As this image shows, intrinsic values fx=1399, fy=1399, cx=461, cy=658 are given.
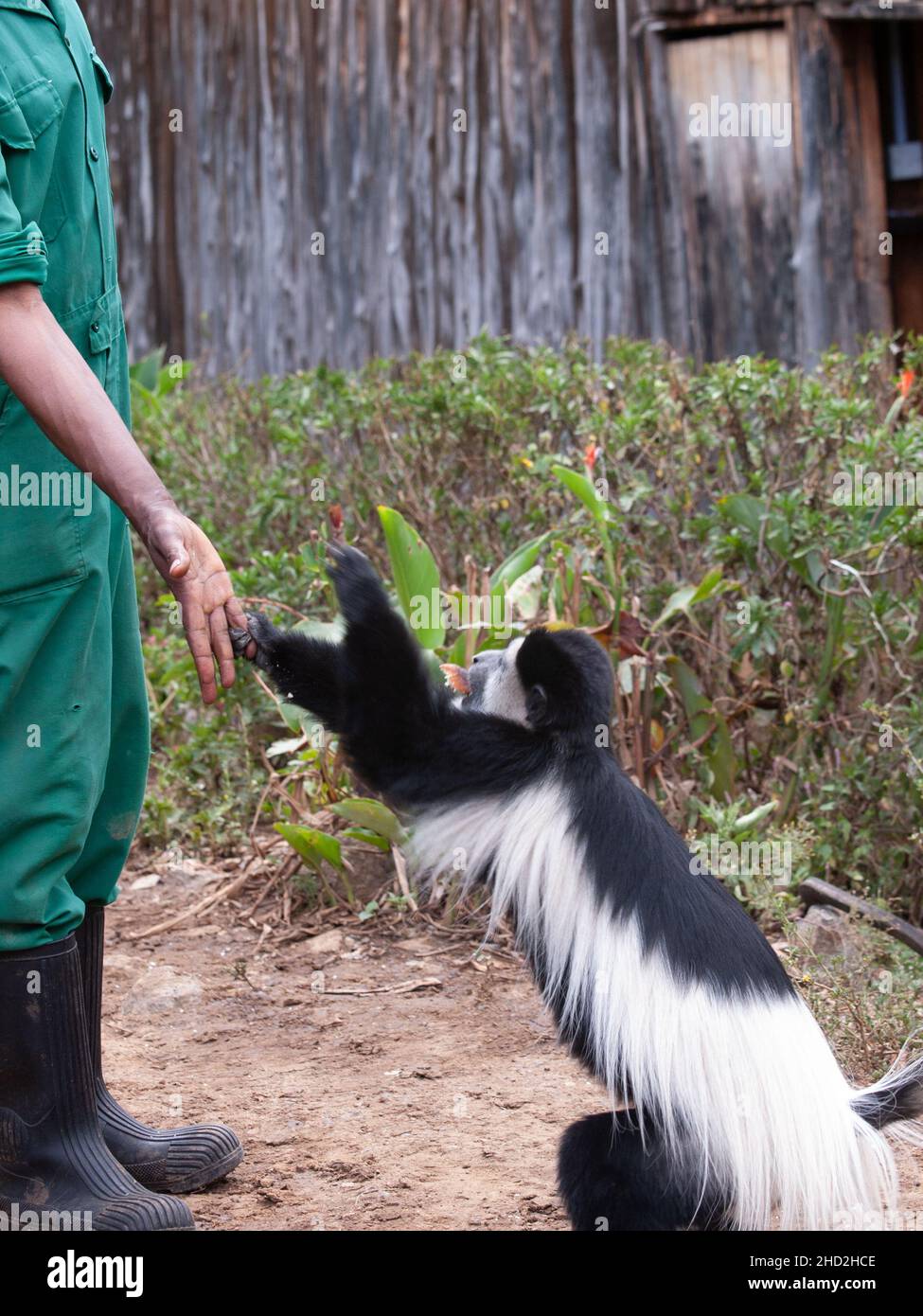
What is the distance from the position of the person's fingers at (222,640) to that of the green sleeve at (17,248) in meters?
0.55

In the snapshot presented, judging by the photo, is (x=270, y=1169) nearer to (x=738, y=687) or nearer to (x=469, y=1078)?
(x=469, y=1078)

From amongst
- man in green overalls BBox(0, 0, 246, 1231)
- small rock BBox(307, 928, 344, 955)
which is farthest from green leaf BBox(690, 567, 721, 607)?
man in green overalls BBox(0, 0, 246, 1231)

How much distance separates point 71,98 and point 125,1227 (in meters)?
1.83

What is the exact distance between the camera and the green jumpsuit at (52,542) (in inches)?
85.7

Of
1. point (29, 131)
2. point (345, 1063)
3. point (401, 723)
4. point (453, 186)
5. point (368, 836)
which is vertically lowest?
point (345, 1063)

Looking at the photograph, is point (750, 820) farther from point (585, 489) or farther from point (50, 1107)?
point (50, 1107)

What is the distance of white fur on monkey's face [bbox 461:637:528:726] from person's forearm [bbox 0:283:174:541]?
2.76 ft

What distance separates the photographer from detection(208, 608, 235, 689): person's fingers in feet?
6.86

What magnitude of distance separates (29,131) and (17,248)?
27cm

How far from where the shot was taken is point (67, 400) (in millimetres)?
2029

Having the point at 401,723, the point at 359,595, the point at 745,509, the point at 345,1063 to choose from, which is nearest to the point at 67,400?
the point at 359,595

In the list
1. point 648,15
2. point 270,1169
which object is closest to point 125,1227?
point 270,1169

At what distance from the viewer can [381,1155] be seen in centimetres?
281

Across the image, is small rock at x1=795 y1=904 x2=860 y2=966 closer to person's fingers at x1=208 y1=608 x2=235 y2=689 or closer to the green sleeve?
person's fingers at x1=208 y1=608 x2=235 y2=689
